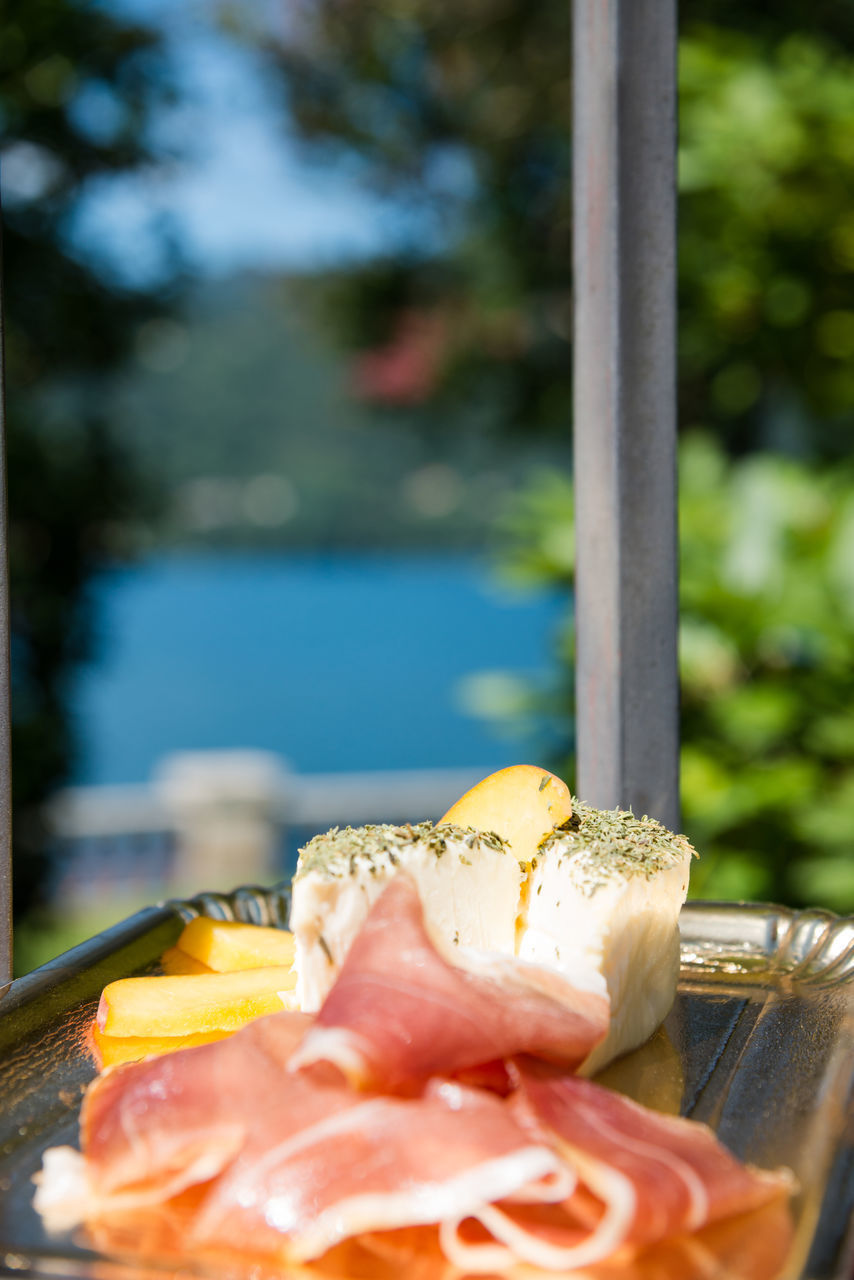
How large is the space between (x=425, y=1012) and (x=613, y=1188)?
17cm

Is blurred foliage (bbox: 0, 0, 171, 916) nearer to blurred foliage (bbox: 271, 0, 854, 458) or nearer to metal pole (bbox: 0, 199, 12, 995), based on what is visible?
blurred foliage (bbox: 271, 0, 854, 458)

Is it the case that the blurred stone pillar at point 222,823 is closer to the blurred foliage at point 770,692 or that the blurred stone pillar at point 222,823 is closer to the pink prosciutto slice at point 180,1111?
the blurred foliage at point 770,692

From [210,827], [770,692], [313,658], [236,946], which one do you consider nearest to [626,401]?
[236,946]

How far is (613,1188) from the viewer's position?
2.21 feet

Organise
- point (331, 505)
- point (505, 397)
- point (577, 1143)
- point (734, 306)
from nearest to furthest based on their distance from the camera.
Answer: point (577, 1143) → point (734, 306) → point (505, 397) → point (331, 505)

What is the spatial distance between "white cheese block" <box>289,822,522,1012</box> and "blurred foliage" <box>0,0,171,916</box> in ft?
9.19

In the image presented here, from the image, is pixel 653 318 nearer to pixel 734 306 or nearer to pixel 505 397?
pixel 734 306

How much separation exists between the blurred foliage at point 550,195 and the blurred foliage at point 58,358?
4.01 feet

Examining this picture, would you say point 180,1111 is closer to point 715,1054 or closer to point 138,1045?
point 138,1045

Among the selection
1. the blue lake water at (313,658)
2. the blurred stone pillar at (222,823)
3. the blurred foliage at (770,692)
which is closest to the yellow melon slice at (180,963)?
the blurred foliage at (770,692)

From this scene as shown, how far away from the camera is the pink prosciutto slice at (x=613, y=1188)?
2.15 ft

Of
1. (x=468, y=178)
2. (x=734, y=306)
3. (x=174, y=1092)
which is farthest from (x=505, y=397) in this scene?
(x=174, y=1092)

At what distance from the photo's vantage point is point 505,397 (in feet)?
15.2

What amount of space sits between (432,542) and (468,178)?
16.4 metres
